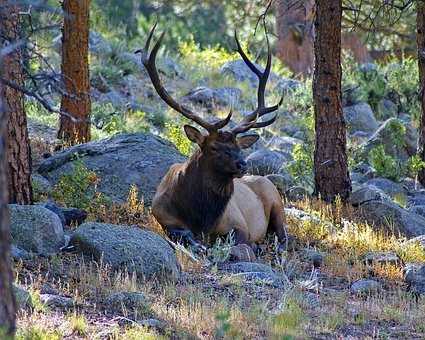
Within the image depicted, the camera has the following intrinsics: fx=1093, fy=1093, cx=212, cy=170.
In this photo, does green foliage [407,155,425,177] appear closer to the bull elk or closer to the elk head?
the bull elk

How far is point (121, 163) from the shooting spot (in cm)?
1310

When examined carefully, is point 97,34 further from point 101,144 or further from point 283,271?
point 283,271

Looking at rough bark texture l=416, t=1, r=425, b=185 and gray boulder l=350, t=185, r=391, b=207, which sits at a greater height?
rough bark texture l=416, t=1, r=425, b=185

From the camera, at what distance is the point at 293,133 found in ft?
66.4

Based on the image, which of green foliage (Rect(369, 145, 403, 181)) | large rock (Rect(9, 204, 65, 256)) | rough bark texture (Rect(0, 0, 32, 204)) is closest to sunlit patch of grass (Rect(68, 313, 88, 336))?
large rock (Rect(9, 204, 65, 256))

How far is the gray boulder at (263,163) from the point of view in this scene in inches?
623

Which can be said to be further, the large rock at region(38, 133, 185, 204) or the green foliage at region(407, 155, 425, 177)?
the green foliage at region(407, 155, 425, 177)

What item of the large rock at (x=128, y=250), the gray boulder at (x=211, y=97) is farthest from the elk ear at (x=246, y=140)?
the gray boulder at (x=211, y=97)

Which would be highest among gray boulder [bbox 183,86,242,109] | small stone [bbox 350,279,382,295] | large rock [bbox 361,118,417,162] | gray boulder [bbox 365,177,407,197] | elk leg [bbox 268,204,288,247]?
gray boulder [bbox 183,86,242,109]

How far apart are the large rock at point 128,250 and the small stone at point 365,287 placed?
1636 millimetres

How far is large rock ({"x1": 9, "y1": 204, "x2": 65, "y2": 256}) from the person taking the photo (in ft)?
30.6

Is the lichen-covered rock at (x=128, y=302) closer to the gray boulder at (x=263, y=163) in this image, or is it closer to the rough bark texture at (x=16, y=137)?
the rough bark texture at (x=16, y=137)

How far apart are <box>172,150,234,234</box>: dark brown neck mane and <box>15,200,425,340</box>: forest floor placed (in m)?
0.89

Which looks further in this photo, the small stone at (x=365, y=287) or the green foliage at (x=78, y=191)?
the green foliage at (x=78, y=191)
